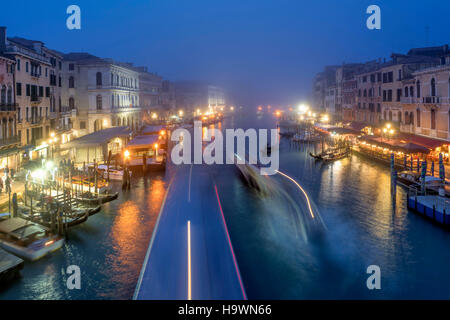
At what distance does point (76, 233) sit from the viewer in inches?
825

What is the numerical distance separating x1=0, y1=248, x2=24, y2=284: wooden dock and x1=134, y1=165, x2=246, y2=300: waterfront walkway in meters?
5.21

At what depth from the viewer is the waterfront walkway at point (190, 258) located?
13.3 metres

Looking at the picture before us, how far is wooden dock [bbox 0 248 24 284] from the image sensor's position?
15406 millimetres

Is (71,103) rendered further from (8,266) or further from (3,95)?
(8,266)

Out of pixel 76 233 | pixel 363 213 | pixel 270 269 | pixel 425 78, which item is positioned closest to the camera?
pixel 270 269

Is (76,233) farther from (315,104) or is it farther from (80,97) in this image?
(315,104)

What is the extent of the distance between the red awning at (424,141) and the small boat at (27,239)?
2981cm

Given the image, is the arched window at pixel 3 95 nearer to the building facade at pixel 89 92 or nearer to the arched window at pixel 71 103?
the building facade at pixel 89 92

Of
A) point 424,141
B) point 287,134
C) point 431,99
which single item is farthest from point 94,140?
point 287,134

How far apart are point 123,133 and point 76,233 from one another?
25.0 m

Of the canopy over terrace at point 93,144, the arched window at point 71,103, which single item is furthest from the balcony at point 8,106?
A: the arched window at point 71,103

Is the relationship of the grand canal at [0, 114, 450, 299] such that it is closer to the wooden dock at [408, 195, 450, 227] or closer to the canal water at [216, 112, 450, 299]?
the canal water at [216, 112, 450, 299]
